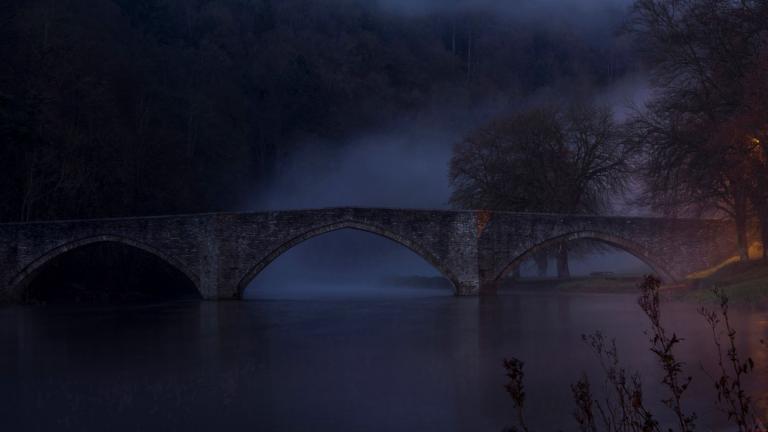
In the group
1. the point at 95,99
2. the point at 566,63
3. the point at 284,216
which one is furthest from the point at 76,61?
the point at 566,63

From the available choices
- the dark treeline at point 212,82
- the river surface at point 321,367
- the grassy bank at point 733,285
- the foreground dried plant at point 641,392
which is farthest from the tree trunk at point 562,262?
the foreground dried plant at point 641,392

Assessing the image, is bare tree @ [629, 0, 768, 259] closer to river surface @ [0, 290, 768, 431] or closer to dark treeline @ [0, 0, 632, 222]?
river surface @ [0, 290, 768, 431]

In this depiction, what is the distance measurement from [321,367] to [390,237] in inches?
766

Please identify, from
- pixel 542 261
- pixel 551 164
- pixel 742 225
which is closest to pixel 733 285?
pixel 742 225

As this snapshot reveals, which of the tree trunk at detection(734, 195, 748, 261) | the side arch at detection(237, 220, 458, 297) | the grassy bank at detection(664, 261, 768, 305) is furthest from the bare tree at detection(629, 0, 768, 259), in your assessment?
the side arch at detection(237, 220, 458, 297)

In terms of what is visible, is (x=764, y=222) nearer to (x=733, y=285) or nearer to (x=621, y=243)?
(x=733, y=285)

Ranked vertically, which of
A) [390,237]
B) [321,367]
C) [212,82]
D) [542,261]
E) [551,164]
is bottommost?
[321,367]

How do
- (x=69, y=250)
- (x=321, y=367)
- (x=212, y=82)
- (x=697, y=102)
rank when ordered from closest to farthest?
1. (x=321, y=367)
2. (x=697, y=102)
3. (x=69, y=250)
4. (x=212, y=82)

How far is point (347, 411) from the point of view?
10.2 m

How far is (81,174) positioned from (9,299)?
6.33 metres

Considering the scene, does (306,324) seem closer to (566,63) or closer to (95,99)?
(95,99)

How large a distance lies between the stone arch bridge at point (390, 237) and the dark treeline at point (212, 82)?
384 cm

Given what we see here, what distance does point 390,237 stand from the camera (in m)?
33.4

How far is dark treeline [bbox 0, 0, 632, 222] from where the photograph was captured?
122 ft
